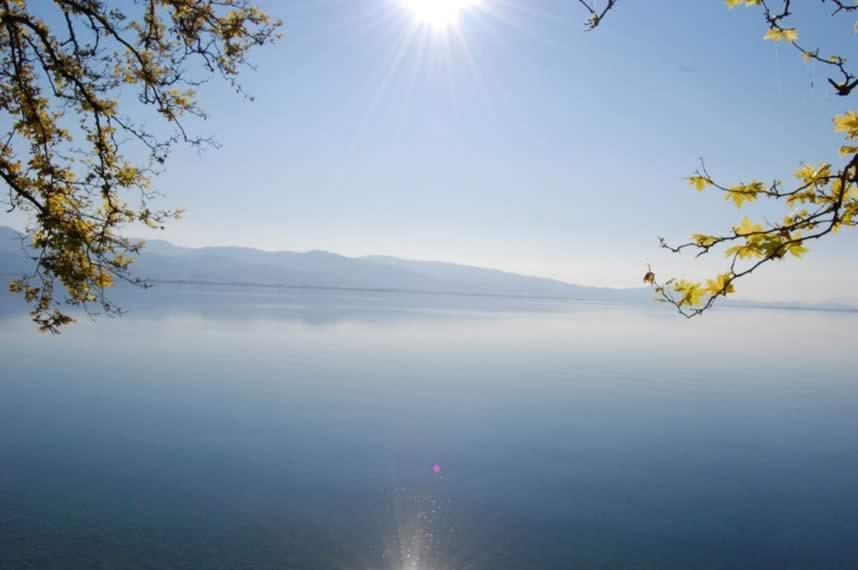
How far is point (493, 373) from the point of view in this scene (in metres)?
33.6

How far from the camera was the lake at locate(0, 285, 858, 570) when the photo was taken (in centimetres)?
1112

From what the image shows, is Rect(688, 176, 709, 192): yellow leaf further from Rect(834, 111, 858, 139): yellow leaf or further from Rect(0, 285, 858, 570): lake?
Rect(0, 285, 858, 570): lake

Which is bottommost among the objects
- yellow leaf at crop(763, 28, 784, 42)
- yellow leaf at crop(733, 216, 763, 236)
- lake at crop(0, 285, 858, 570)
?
lake at crop(0, 285, 858, 570)

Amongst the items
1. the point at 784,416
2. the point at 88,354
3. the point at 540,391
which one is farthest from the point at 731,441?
the point at 88,354

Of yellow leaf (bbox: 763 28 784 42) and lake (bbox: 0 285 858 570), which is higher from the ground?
yellow leaf (bbox: 763 28 784 42)

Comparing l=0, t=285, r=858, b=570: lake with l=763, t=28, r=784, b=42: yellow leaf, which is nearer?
l=763, t=28, r=784, b=42: yellow leaf

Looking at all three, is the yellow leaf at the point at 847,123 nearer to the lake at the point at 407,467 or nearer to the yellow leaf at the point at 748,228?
the yellow leaf at the point at 748,228

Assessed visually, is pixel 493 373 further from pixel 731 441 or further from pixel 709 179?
pixel 709 179

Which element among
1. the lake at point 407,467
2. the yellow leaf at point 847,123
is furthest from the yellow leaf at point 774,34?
the lake at point 407,467

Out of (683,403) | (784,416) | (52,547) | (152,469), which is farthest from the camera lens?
(683,403)

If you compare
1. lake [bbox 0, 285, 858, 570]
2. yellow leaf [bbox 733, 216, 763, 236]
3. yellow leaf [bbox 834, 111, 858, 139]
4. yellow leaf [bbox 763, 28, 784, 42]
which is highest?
yellow leaf [bbox 763, 28, 784, 42]

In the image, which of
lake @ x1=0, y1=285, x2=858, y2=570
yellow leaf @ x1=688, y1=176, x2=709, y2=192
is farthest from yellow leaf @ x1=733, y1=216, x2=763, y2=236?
lake @ x1=0, y1=285, x2=858, y2=570

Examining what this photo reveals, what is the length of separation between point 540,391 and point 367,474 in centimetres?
1533

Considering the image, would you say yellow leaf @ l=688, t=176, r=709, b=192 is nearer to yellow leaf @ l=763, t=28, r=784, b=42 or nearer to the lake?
yellow leaf @ l=763, t=28, r=784, b=42
